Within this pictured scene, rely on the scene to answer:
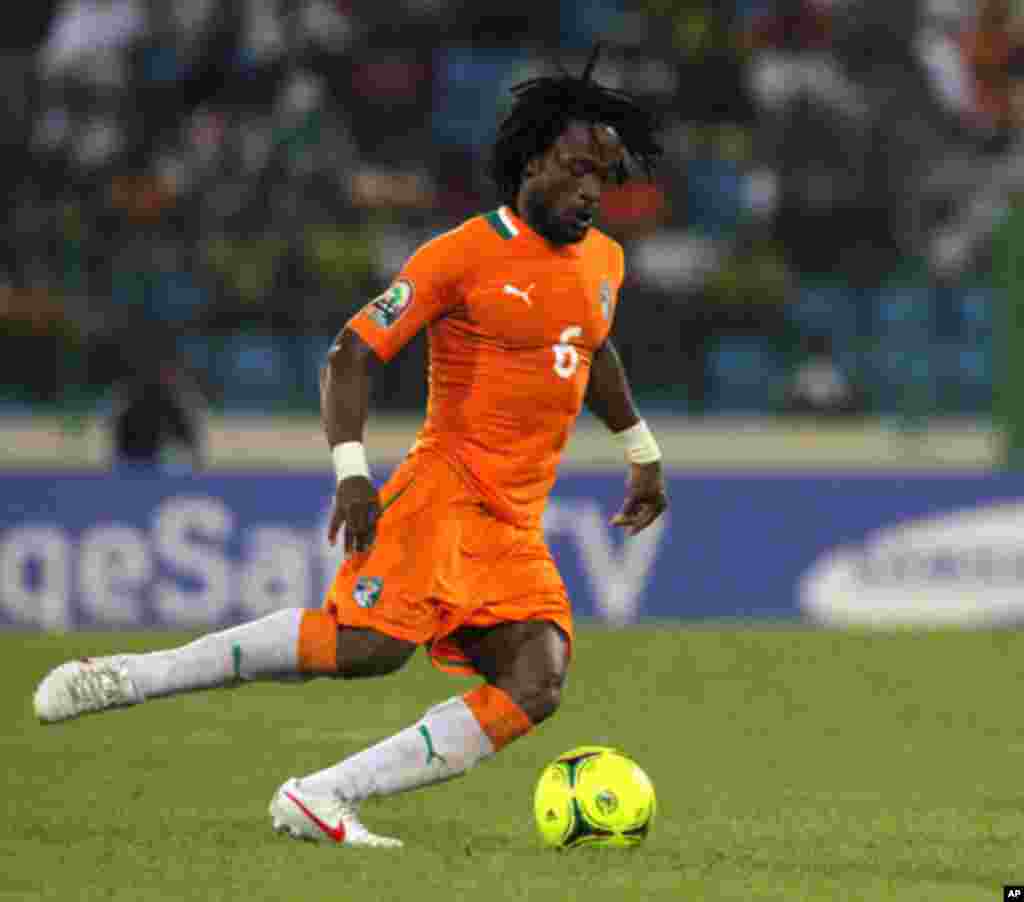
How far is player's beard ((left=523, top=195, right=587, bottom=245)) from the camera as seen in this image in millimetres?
5879

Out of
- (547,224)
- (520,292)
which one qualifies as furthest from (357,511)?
(547,224)

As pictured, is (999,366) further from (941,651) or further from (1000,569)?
(941,651)

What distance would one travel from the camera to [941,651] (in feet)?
40.7

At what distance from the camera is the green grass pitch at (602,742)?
5.30m

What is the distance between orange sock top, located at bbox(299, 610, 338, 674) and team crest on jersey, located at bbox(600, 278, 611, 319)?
3.80 feet

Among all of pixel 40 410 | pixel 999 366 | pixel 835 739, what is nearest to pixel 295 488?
pixel 40 410

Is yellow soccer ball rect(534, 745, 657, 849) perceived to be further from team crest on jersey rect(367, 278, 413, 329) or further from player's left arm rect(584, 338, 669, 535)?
team crest on jersey rect(367, 278, 413, 329)

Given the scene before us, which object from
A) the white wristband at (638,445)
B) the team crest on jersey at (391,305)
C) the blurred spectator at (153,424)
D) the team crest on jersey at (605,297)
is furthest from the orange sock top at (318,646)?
the blurred spectator at (153,424)

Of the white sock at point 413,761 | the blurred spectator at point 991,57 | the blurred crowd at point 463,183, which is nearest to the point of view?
the white sock at point 413,761

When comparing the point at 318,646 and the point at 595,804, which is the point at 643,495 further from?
the point at 318,646

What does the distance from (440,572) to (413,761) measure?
50cm

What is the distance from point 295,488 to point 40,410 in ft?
12.3

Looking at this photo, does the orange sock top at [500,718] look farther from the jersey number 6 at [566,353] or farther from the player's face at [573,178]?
the player's face at [573,178]

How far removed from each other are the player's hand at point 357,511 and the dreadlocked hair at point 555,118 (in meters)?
1.07
